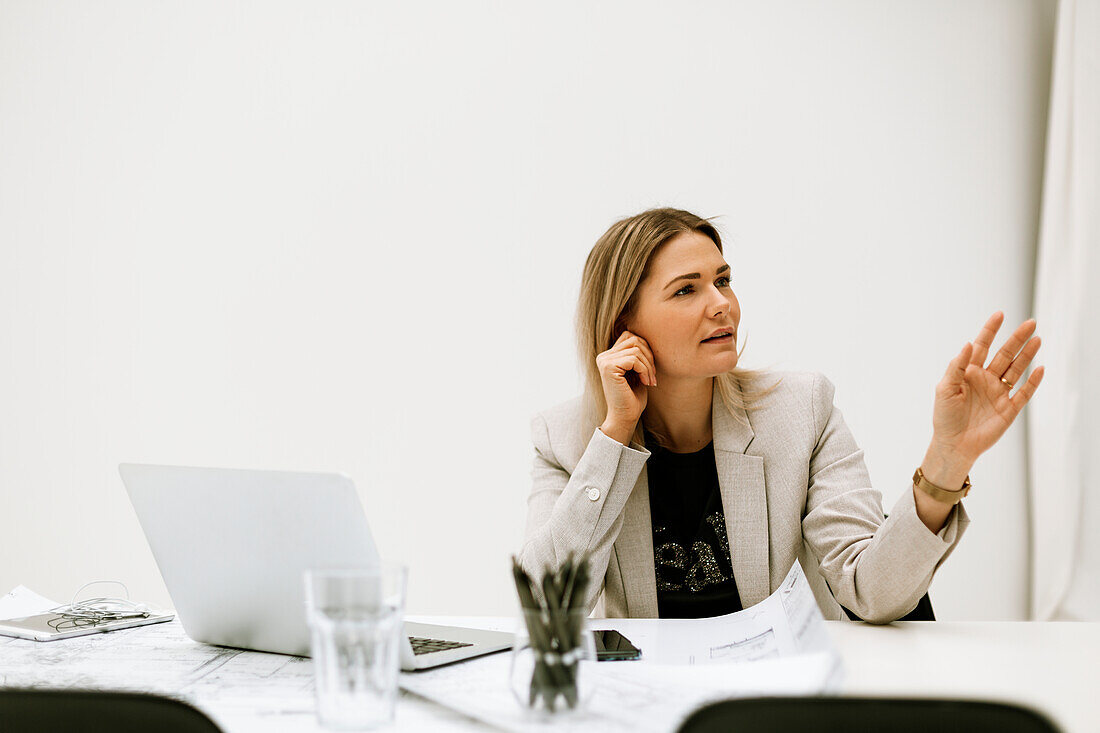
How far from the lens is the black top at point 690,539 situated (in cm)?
156

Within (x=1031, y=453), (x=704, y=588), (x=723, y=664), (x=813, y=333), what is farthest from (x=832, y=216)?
(x=723, y=664)

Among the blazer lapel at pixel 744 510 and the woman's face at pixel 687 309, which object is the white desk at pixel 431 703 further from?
the woman's face at pixel 687 309

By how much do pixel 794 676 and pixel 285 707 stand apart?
48cm

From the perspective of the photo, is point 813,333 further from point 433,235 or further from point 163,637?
point 163,637

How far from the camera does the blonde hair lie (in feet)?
5.60

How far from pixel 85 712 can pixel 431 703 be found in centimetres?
35

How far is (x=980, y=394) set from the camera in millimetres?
1220

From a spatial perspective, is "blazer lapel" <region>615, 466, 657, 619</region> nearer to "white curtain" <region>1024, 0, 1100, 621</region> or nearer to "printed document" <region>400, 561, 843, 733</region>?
"printed document" <region>400, 561, 843, 733</region>

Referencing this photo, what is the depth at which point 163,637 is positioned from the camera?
1.20 meters

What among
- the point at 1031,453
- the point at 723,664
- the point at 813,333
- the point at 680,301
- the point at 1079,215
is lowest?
the point at 1031,453

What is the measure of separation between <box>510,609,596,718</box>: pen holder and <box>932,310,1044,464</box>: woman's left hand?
65 cm

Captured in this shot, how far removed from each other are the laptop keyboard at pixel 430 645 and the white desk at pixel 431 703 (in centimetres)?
13

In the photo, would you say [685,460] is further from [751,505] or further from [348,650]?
[348,650]

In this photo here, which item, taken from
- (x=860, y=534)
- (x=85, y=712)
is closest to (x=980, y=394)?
(x=860, y=534)
